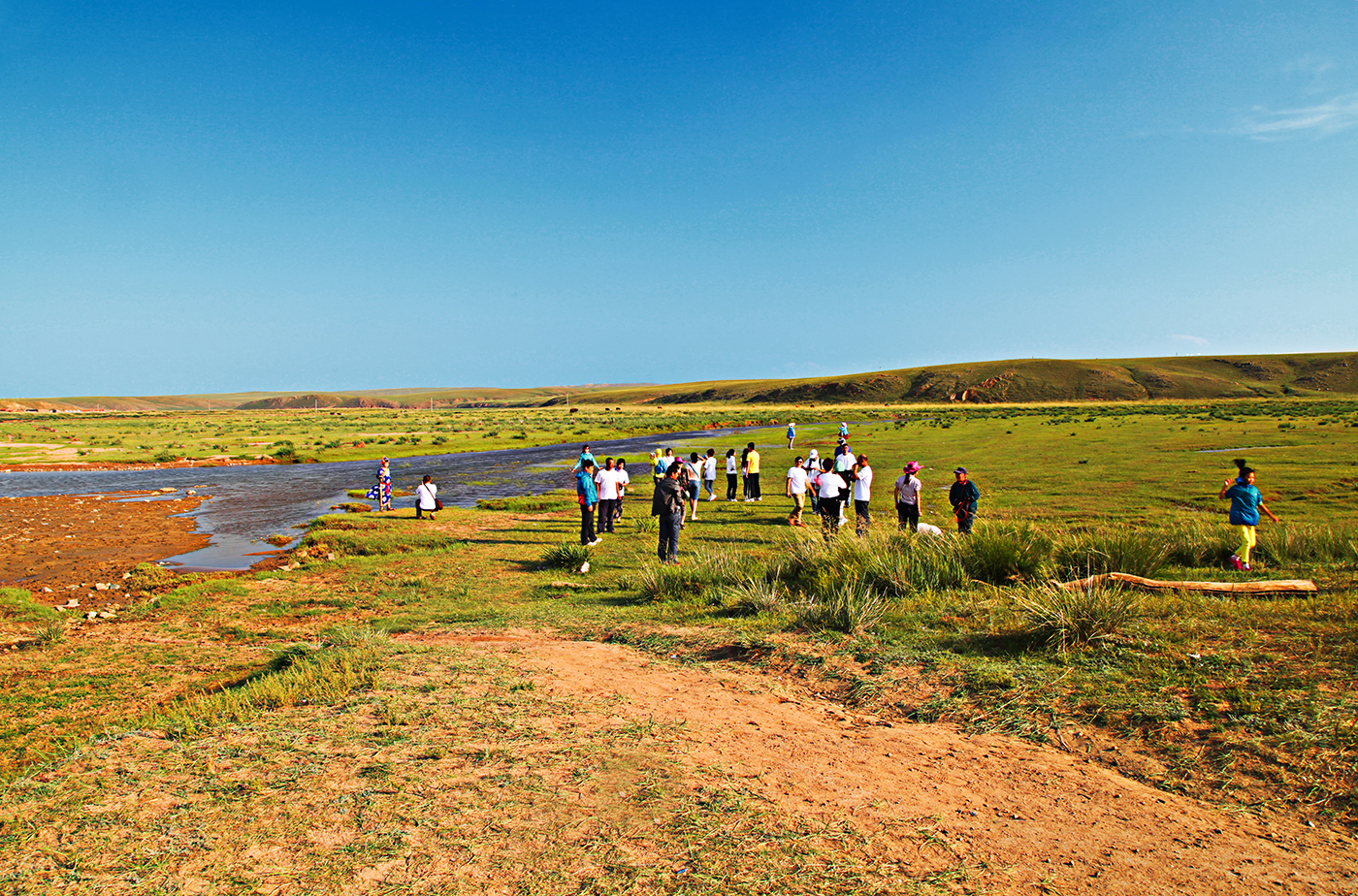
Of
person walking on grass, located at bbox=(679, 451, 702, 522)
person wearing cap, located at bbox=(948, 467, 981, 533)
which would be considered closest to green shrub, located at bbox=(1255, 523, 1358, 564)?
person wearing cap, located at bbox=(948, 467, 981, 533)

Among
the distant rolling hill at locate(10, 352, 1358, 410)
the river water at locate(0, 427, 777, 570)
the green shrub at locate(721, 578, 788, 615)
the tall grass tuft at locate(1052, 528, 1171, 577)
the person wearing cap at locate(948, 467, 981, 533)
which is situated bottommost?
the river water at locate(0, 427, 777, 570)

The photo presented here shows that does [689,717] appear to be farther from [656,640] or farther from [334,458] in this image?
[334,458]

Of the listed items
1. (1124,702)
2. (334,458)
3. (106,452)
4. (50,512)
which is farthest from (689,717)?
(106,452)

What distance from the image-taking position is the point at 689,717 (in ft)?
21.1

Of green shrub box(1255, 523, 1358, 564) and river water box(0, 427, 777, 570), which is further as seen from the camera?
river water box(0, 427, 777, 570)

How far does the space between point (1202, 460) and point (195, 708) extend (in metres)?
32.6

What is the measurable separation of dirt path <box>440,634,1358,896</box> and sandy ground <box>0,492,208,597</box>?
13134 millimetres

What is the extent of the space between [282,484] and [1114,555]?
1377 inches

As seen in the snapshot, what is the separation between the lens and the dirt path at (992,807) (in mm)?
4125

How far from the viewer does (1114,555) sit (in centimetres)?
1083

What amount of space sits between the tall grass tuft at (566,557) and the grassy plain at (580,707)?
0.32 metres

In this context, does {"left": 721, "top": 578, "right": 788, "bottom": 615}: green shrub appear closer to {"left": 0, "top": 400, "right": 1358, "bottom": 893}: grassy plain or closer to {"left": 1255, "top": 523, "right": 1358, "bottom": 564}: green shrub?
{"left": 0, "top": 400, "right": 1358, "bottom": 893}: grassy plain

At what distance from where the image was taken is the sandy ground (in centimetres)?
1524

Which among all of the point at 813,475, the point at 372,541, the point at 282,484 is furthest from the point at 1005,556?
the point at 282,484
